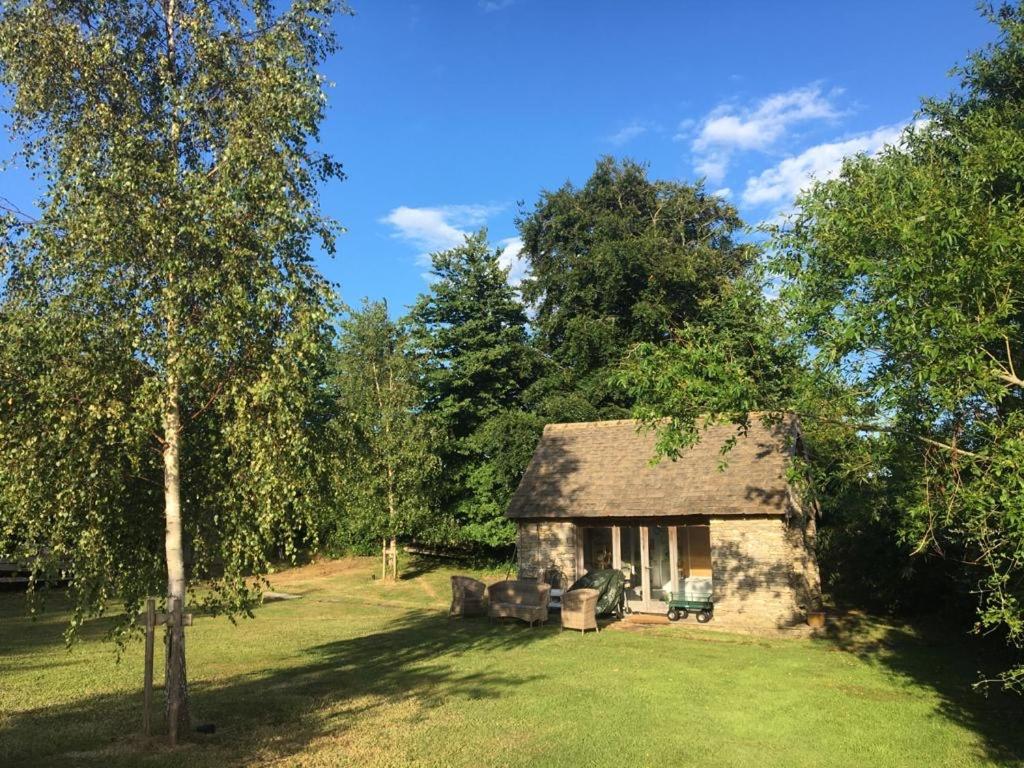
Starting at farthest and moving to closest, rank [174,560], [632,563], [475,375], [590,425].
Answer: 1. [475,375]
2. [590,425]
3. [632,563]
4. [174,560]

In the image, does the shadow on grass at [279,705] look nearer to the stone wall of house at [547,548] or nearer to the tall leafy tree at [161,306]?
the tall leafy tree at [161,306]

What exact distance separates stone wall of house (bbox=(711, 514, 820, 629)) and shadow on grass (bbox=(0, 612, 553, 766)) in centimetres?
581

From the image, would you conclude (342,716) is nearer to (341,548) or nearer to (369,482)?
(369,482)

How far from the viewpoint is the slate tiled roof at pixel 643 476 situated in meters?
18.6

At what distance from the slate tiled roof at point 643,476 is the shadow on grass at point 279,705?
5962mm

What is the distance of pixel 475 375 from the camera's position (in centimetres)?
3180

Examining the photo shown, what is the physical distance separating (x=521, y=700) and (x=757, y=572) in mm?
9846

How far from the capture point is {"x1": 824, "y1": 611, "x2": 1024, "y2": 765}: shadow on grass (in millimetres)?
9148

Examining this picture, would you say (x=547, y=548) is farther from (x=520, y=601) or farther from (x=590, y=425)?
(x=590, y=425)

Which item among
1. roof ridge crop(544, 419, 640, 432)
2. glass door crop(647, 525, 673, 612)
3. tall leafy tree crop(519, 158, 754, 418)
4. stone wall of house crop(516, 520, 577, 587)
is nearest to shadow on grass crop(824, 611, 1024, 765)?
glass door crop(647, 525, 673, 612)

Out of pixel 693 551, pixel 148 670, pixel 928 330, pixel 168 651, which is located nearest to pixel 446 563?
pixel 693 551

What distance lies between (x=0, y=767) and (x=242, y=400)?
441cm

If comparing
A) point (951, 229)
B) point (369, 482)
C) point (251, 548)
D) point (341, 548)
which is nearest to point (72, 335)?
point (251, 548)

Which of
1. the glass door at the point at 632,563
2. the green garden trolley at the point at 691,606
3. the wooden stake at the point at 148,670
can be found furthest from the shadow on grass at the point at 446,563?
the wooden stake at the point at 148,670
